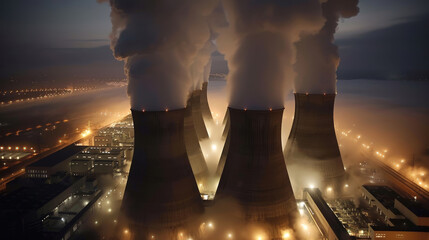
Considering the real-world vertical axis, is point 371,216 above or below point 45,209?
below

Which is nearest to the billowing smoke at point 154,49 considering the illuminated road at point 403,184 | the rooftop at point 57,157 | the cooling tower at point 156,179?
the cooling tower at point 156,179

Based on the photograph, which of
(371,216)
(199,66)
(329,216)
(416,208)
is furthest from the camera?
(199,66)

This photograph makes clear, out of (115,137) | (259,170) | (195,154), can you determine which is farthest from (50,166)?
(259,170)

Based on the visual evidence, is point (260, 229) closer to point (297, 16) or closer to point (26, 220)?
point (297, 16)

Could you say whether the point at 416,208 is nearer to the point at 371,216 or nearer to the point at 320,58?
the point at 371,216

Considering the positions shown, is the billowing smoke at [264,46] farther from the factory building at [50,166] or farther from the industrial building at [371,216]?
the factory building at [50,166]

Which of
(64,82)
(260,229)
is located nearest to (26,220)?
(260,229)
